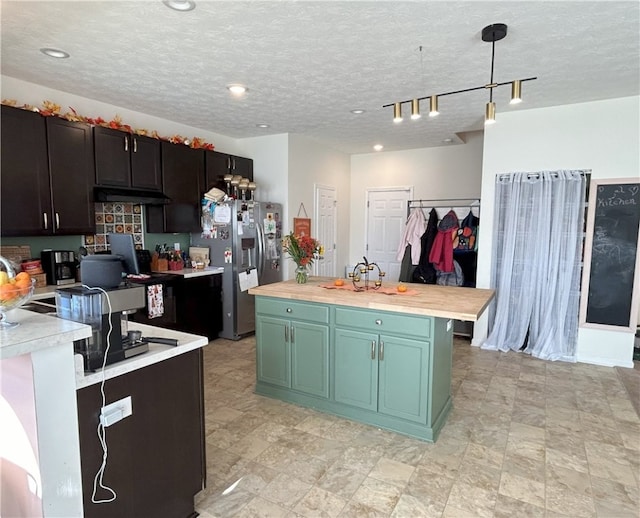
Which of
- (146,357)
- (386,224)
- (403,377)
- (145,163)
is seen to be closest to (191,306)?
(145,163)

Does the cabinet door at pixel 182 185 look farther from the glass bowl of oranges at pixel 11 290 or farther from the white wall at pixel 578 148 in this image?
the white wall at pixel 578 148

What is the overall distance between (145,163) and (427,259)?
3673mm

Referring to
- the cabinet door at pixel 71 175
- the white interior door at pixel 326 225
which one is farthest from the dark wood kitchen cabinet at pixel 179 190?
the white interior door at pixel 326 225

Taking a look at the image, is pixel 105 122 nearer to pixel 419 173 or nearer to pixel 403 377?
pixel 403 377

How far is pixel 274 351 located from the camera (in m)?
3.12

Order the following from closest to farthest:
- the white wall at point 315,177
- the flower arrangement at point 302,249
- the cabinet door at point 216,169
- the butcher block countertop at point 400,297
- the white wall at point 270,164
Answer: the butcher block countertop at point 400,297 → the flower arrangement at point 302,249 → the cabinet door at point 216,169 → the white wall at point 270,164 → the white wall at point 315,177

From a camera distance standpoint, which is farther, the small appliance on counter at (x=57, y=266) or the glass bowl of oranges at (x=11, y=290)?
the small appliance on counter at (x=57, y=266)

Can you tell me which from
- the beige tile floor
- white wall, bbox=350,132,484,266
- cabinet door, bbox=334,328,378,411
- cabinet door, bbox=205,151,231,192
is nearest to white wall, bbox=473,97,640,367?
the beige tile floor

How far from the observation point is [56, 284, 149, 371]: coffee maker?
57.6 inches

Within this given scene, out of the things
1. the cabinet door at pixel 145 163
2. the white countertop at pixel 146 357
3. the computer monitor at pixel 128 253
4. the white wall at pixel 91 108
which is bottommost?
the white countertop at pixel 146 357

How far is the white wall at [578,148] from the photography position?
375cm

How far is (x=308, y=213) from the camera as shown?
5.72m

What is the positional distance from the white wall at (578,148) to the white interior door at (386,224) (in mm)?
2058

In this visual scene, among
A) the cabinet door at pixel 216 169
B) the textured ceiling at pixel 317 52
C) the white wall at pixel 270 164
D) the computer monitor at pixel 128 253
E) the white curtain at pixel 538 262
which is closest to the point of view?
the computer monitor at pixel 128 253
